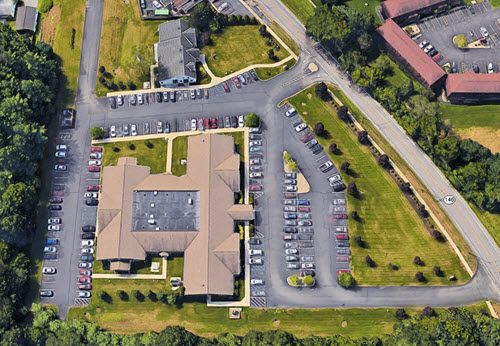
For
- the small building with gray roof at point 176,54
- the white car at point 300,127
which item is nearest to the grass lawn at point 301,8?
the small building with gray roof at point 176,54

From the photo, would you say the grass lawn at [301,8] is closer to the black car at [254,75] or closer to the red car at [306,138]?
the black car at [254,75]

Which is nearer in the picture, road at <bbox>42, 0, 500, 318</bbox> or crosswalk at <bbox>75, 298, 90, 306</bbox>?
road at <bbox>42, 0, 500, 318</bbox>

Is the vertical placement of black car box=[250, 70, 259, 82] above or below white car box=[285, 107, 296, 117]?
above

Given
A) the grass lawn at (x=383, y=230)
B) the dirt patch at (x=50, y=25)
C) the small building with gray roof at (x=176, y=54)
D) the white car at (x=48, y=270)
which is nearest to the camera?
the grass lawn at (x=383, y=230)

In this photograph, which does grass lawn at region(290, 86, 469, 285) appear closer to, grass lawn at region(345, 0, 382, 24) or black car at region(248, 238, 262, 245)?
black car at region(248, 238, 262, 245)

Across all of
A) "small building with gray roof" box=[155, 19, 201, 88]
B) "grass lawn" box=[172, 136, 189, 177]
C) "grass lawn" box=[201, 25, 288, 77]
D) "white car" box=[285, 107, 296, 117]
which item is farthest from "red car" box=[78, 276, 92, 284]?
"white car" box=[285, 107, 296, 117]

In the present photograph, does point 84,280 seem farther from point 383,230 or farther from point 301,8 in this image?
point 301,8
